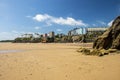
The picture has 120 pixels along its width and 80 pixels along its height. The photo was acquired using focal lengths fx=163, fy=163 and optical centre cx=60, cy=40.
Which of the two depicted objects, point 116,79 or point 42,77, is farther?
point 42,77

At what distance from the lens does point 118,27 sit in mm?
15258

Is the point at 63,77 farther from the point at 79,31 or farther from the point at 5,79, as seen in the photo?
the point at 79,31

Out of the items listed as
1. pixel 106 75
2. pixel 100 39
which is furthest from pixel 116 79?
pixel 100 39

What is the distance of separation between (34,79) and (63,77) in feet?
3.48

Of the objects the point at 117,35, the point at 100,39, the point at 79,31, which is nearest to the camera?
the point at 117,35

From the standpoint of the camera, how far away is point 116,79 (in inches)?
212

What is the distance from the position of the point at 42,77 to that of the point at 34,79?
35 cm

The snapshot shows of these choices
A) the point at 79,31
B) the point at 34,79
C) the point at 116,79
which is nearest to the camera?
the point at 116,79

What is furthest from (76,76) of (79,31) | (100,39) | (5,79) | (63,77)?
(79,31)

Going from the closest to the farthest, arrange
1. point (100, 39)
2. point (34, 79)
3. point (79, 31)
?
1. point (34, 79)
2. point (100, 39)
3. point (79, 31)

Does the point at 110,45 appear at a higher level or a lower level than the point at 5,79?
higher

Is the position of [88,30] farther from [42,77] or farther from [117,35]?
[42,77]

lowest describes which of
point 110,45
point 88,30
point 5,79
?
point 5,79

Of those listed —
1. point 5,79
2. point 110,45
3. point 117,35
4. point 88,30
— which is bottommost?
point 5,79
